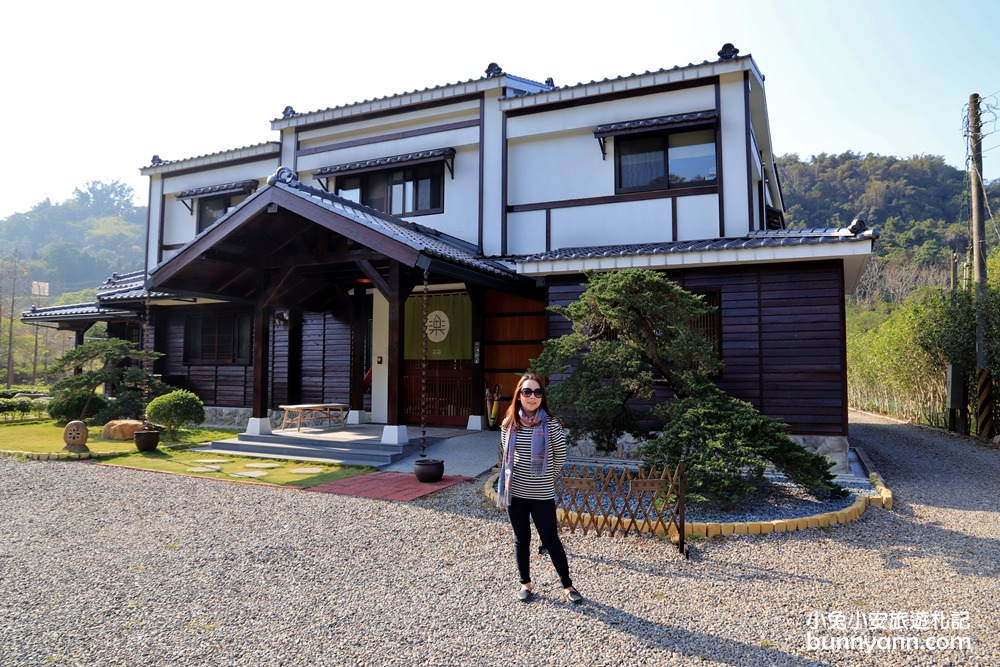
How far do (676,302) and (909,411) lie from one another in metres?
13.4

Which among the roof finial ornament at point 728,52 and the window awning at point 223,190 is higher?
the roof finial ornament at point 728,52

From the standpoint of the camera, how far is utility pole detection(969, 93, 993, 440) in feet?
37.5

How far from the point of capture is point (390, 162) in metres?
11.4

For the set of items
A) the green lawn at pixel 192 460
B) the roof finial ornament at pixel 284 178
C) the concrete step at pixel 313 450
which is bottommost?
the green lawn at pixel 192 460

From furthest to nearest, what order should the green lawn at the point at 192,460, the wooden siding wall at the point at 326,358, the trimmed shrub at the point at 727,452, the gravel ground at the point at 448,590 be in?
the wooden siding wall at the point at 326,358
the green lawn at the point at 192,460
the trimmed shrub at the point at 727,452
the gravel ground at the point at 448,590

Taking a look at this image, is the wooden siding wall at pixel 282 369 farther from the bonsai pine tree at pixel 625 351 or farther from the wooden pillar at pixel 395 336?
the bonsai pine tree at pixel 625 351

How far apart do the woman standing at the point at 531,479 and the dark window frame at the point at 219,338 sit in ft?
35.8

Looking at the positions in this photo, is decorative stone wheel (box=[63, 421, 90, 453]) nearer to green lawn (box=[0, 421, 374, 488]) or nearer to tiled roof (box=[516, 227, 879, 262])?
green lawn (box=[0, 421, 374, 488])

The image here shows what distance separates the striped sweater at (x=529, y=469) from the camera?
3.67m

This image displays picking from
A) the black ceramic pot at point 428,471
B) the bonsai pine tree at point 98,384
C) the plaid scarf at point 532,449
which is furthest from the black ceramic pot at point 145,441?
the plaid scarf at point 532,449

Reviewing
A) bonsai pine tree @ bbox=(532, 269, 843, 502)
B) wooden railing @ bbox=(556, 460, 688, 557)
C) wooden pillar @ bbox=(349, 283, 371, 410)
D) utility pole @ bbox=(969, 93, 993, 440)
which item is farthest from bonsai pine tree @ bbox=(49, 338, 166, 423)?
utility pole @ bbox=(969, 93, 993, 440)

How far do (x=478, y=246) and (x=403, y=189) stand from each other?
225cm

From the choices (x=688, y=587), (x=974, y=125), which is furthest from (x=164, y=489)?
(x=974, y=125)

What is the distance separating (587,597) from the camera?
3680 millimetres
